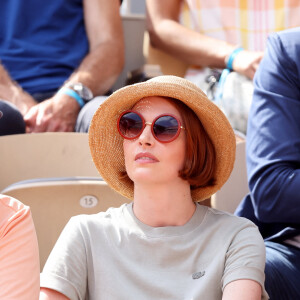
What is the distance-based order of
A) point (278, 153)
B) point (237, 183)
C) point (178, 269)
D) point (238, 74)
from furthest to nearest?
1. point (238, 74)
2. point (237, 183)
3. point (278, 153)
4. point (178, 269)

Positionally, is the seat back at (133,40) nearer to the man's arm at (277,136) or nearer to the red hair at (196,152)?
the man's arm at (277,136)

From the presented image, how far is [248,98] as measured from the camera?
264 centimetres

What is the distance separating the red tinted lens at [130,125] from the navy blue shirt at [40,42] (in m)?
1.27

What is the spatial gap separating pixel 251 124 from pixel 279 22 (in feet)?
3.55

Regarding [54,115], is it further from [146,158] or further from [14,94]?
[146,158]

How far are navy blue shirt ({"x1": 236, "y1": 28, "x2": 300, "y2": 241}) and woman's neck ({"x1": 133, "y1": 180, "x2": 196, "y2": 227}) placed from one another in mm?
423

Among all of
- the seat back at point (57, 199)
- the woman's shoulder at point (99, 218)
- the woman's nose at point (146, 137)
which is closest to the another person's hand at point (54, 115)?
the seat back at point (57, 199)

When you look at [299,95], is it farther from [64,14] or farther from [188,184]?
[64,14]

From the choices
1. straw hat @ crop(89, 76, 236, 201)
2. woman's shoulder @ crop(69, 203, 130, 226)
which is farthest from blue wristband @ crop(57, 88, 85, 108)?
woman's shoulder @ crop(69, 203, 130, 226)

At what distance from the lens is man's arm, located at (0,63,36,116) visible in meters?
2.76

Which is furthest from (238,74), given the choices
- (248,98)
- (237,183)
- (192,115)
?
(192,115)

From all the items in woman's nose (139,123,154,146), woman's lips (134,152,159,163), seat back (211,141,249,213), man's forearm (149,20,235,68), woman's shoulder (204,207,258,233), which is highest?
woman's nose (139,123,154,146)

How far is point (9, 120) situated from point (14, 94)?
449mm

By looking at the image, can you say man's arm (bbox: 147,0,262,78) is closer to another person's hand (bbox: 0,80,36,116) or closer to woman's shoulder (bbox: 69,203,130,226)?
another person's hand (bbox: 0,80,36,116)
